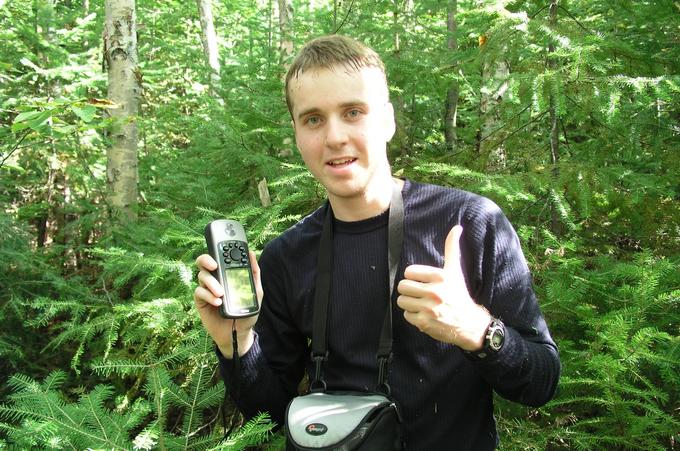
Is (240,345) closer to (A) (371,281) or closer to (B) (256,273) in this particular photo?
(B) (256,273)

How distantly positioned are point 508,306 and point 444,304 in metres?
0.53

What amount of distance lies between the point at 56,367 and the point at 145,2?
39.1ft

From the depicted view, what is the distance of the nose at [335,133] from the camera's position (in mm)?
2045

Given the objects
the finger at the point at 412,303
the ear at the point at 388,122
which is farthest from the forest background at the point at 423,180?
the ear at the point at 388,122

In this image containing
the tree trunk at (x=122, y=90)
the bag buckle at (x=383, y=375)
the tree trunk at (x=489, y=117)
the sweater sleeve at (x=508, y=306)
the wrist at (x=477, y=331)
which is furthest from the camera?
the tree trunk at (x=122, y=90)

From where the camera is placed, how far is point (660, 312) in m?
2.73

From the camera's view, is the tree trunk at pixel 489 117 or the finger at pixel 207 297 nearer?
the finger at pixel 207 297

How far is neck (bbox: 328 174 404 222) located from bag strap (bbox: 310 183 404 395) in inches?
1.7

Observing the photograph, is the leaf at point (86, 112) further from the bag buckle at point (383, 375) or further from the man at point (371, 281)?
the bag buckle at point (383, 375)

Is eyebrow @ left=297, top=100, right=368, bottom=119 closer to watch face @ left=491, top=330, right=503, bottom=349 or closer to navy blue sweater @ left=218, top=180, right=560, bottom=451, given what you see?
navy blue sweater @ left=218, top=180, right=560, bottom=451

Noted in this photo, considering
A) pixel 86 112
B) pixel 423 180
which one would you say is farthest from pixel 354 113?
pixel 423 180

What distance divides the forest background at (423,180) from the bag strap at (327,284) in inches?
A: 14.4

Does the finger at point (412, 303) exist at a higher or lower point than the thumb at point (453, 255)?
lower

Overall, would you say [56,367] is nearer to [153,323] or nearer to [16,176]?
[153,323]
